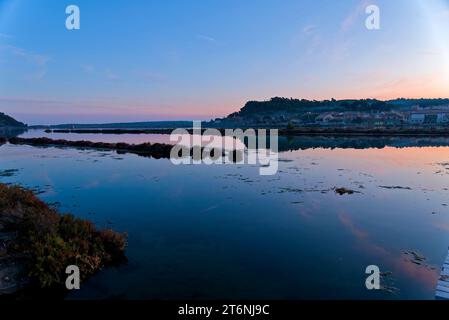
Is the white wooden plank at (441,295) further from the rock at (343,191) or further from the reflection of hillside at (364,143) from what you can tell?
the reflection of hillside at (364,143)

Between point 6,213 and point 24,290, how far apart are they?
487 cm

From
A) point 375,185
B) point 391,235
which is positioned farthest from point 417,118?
point 391,235

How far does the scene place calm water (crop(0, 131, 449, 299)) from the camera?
9.66 metres

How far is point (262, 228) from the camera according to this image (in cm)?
1480

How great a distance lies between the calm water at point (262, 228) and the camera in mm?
9664

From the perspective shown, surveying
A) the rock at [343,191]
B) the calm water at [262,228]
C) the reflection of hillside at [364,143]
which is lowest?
the calm water at [262,228]

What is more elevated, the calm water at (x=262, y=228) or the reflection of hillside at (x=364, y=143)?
the reflection of hillside at (x=364, y=143)

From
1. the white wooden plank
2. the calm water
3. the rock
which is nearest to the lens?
the white wooden plank

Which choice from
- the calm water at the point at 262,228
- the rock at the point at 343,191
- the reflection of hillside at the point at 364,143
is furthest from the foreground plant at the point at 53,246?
the reflection of hillside at the point at 364,143

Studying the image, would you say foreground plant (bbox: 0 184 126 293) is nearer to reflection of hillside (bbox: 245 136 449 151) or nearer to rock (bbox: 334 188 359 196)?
rock (bbox: 334 188 359 196)

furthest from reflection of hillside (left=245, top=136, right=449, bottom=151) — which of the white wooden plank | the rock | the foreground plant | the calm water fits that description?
the white wooden plank

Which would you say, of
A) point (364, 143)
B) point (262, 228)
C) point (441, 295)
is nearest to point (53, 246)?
point (262, 228)

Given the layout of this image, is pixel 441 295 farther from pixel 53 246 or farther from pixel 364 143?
pixel 364 143
